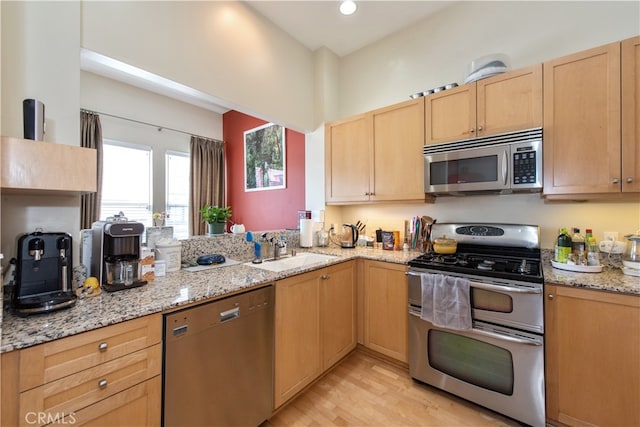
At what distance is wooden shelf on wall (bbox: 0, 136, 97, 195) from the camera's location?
0.96 meters

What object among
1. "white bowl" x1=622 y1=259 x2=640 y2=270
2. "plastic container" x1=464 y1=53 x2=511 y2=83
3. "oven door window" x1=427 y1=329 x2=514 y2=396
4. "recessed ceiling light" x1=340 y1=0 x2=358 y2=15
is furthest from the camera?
"recessed ceiling light" x1=340 y1=0 x2=358 y2=15

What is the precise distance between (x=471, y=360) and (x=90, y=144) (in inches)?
174

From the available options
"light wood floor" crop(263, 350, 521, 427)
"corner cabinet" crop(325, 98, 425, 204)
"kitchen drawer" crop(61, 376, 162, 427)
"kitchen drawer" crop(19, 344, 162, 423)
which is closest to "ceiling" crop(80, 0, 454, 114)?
"corner cabinet" crop(325, 98, 425, 204)

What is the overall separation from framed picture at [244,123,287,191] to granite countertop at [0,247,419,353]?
1952 mm

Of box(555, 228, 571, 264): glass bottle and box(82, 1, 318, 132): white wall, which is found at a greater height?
box(82, 1, 318, 132): white wall

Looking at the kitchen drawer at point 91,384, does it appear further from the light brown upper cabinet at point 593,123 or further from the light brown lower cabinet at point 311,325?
the light brown upper cabinet at point 593,123

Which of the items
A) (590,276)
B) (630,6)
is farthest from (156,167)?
(630,6)

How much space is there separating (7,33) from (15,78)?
19 centimetres

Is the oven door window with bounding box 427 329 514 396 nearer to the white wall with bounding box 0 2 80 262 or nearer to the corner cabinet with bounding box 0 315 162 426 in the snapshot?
the corner cabinet with bounding box 0 315 162 426

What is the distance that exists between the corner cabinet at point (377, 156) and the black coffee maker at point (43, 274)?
2.14 m

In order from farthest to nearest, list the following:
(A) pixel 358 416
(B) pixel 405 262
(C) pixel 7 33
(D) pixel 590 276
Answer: (B) pixel 405 262
(A) pixel 358 416
(D) pixel 590 276
(C) pixel 7 33

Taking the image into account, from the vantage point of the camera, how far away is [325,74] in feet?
9.47

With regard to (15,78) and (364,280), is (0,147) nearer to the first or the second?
(15,78)


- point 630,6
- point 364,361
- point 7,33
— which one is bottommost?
point 364,361
